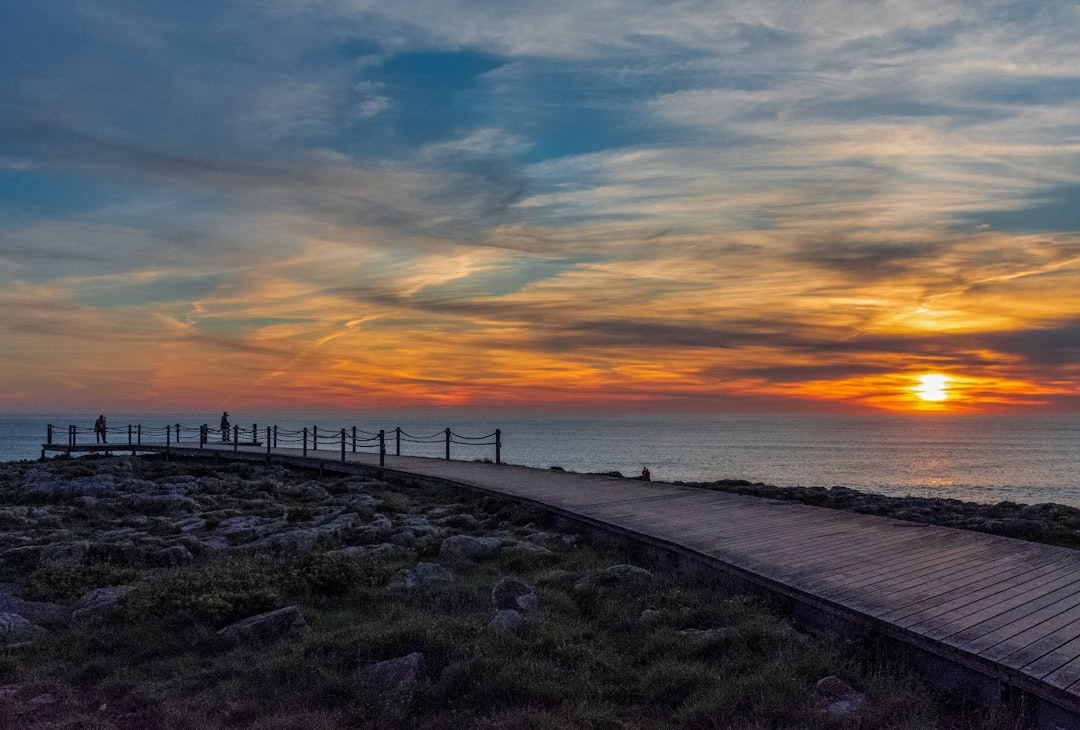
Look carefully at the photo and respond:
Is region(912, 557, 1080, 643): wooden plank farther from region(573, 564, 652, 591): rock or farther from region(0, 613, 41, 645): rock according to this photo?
region(0, 613, 41, 645): rock

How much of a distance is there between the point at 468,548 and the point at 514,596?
293 centimetres

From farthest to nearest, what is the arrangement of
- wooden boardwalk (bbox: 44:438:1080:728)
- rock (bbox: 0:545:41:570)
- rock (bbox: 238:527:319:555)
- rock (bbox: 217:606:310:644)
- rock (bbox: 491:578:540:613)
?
rock (bbox: 238:527:319:555)
rock (bbox: 0:545:41:570)
rock (bbox: 491:578:540:613)
rock (bbox: 217:606:310:644)
wooden boardwalk (bbox: 44:438:1080:728)

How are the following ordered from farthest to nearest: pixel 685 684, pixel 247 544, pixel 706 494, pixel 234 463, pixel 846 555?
pixel 234 463 < pixel 706 494 < pixel 247 544 < pixel 846 555 < pixel 685 684

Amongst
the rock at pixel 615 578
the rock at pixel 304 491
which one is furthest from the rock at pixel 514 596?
the rock at pixel 304 491

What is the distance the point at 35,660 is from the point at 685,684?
6197 millimetres

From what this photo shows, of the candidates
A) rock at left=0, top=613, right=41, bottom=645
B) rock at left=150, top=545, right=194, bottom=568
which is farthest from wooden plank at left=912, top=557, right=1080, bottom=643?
rock at left=150, top=545, right=194, bottom=568

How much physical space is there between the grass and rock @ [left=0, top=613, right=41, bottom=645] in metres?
0.24

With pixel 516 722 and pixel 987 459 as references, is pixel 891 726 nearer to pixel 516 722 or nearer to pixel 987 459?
pixel 516 722

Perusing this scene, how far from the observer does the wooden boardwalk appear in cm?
566

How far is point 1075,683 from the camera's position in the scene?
5098 millimetres

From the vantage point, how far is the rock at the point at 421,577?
352 inches

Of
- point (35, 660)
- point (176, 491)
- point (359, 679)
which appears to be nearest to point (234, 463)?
point (176, 491)

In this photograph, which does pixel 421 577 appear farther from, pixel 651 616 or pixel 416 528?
pixel 416 528

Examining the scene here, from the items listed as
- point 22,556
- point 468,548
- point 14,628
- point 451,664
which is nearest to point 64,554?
point 22,556
